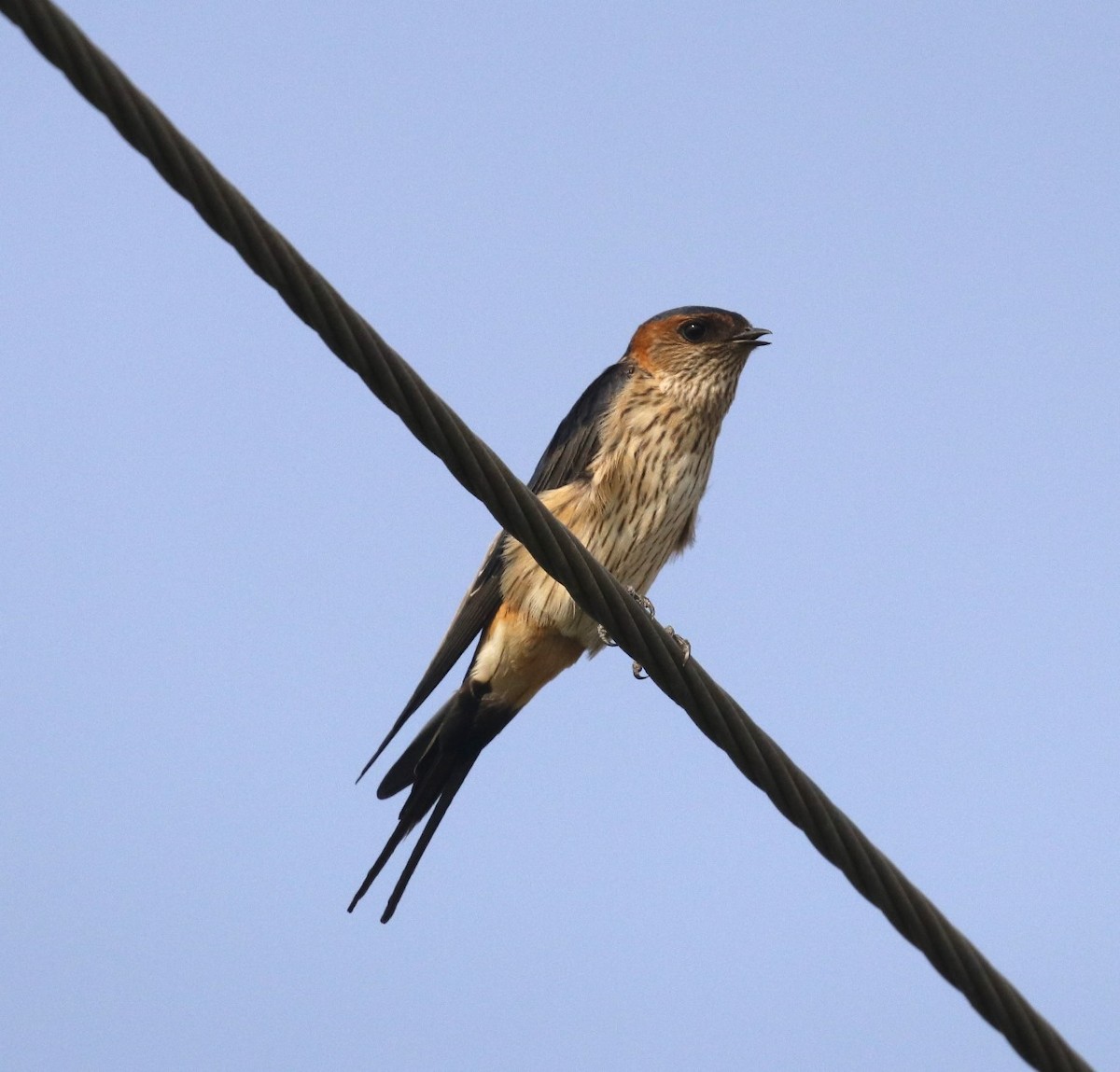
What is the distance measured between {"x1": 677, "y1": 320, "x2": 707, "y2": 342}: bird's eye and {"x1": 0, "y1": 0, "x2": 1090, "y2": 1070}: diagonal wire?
339 cm

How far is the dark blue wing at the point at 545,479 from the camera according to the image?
6121mm

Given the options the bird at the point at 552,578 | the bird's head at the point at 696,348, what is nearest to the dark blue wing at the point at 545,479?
the bird at the point at 552,578

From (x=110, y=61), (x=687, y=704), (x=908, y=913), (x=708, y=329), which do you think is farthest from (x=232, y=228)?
(x=708, y=329)

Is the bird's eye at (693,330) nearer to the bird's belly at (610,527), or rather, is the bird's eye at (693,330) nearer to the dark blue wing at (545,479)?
the dark blue wing at (545,479)

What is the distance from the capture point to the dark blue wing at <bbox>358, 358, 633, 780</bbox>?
20.1ft

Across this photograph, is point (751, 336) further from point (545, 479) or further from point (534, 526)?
point (534, 526)

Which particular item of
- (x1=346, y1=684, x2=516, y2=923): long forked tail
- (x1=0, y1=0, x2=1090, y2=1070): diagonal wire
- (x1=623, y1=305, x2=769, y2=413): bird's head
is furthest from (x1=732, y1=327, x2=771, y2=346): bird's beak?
(x1=0, y1=0, x2=1090, y2=1070): diagonal wire

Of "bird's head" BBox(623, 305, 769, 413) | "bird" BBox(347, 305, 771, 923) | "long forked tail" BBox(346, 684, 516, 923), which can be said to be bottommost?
"long forked tail" BBox(346, 684, 516, 923)

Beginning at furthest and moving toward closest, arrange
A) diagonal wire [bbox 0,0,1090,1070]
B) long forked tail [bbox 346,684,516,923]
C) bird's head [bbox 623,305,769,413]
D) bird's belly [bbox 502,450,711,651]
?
bird's head [bbox 623,305,769,413] → bird's belly [bbox 502,450,711,651] → long forked tail [bbox 346,684,516,923] → diagonal wire [bbox 0,0,1090,1070]

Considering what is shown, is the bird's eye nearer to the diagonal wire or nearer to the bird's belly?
the bird's belly

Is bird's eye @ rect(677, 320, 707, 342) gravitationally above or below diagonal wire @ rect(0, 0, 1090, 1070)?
above

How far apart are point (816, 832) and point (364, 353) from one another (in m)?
1.49

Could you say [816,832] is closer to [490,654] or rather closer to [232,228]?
[232,228]

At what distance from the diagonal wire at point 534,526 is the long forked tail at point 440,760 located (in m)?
2.28
